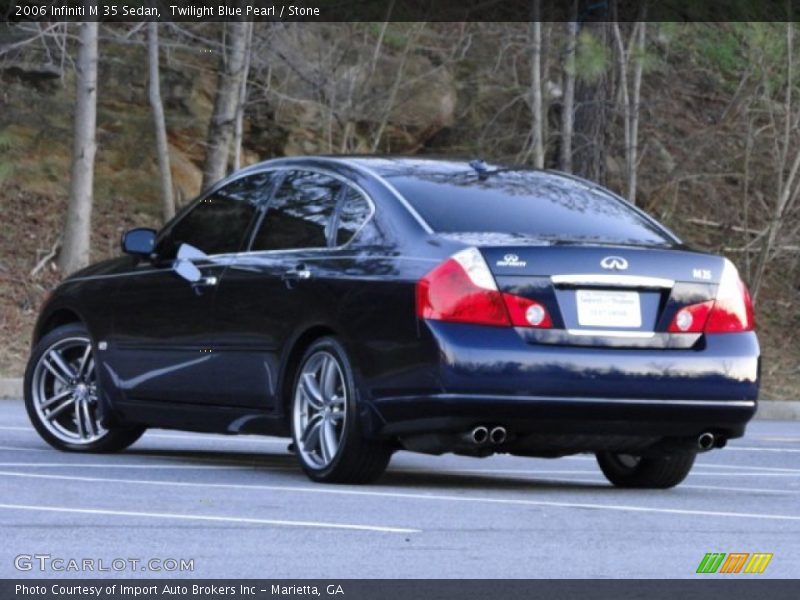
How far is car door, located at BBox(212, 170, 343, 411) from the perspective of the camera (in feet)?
31.1

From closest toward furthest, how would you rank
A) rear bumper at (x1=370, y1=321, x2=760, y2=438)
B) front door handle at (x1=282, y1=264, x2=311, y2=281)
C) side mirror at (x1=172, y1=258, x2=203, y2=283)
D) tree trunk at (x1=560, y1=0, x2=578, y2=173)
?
rear bumper at (x1=370, y1=321, x2=760, y2=438)
front door handle at (x1=282, y1=264, x2=311, y2=281)
side mirror at (x1=172, y1=258, x2=203, y2=283)
tree trunk at (x1=560, y1=0, x2=578, y2=173)

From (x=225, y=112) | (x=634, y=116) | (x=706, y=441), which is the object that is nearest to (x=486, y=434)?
(x=706, y=441)

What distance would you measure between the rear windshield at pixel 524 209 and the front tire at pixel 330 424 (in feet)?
→ 2.74

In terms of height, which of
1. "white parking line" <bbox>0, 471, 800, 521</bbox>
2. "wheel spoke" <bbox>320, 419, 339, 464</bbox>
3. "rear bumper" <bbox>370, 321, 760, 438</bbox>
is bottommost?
"white parking line" <bbox>0, 471, 800, 521</bbox>

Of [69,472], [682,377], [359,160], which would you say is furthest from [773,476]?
[69,472]

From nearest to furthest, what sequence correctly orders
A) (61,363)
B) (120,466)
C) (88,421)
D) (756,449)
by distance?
(120,466) < (88,421) < (61,363) < (756,449)

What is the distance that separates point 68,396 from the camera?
11.2 m

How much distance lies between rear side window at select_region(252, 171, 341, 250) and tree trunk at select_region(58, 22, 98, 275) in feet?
45.8

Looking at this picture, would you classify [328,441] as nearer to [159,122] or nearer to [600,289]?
[600,289]

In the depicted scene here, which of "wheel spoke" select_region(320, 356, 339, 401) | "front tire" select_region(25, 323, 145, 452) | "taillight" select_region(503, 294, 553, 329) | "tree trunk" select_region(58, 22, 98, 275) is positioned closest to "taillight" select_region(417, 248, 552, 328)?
"taillight" select_region(503, 294, 553, 329)

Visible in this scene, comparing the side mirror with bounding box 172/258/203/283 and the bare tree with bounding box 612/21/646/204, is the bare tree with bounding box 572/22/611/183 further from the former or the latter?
the side mirror with bounding box 172/258/203/283

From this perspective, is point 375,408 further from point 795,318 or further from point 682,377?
point 795,318

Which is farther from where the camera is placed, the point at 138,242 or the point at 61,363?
the point at 61,363

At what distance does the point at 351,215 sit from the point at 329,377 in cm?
85
